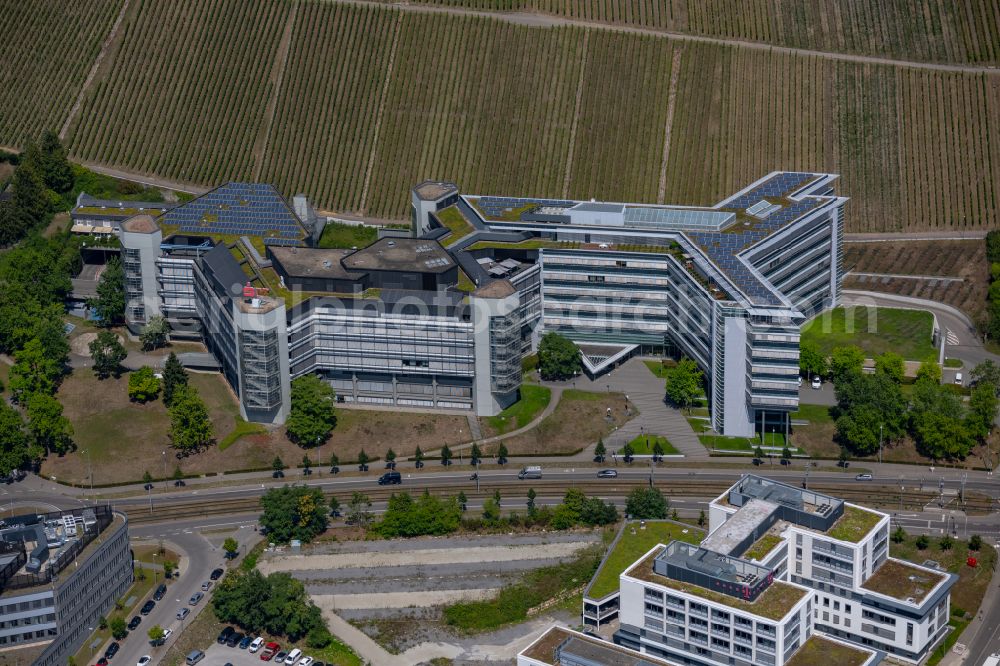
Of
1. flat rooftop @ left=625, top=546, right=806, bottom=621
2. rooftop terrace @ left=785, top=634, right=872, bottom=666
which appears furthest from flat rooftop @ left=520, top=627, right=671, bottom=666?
rooftop terrace @ left=785, top=634, right=872, bottom=666

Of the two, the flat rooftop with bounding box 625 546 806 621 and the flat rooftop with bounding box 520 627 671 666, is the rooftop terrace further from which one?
the flat rooftop with bounding box 520 627 671 666

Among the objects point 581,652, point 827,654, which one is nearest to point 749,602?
point 827,654

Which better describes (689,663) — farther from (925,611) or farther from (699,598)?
(925,611)

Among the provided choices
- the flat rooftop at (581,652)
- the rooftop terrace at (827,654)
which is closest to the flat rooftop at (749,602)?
the rooftop terrace at (827,654)

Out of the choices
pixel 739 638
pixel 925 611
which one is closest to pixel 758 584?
pixel 739 638

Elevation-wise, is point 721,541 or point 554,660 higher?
point 721,541
